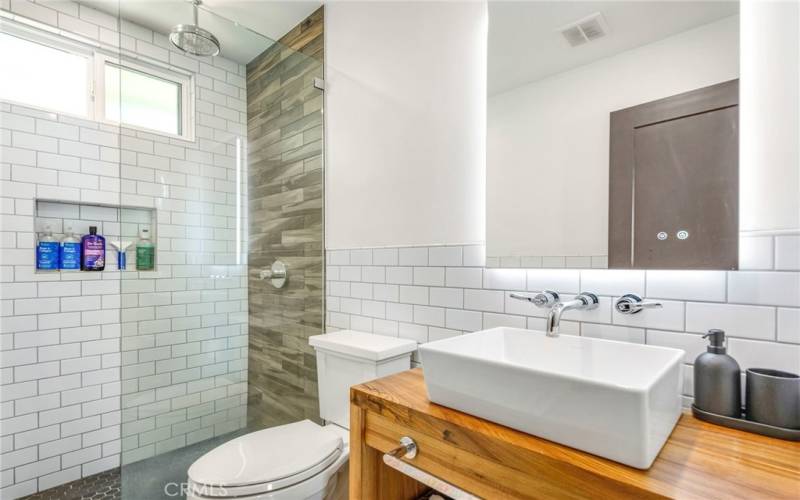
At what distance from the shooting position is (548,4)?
1314mm

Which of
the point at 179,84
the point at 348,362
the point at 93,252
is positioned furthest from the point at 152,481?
the point at 179,84

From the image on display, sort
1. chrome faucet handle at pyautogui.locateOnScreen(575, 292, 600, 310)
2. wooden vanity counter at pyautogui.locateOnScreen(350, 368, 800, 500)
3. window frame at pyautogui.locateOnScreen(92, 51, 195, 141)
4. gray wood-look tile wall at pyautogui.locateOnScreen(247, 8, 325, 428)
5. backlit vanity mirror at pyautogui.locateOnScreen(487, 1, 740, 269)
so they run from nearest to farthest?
wooden vanity counter at pyautogui.locateOnScreen(350, 368, 800, 500) < backlit vanity mirror at pyautogui.locateOnScreen(487, 1, 740, 269) < chrome faucet handle at pyautogui.locateOnScreen(575, 292, 600, 310) < window frame at pyautogui.locateOnScreen(92, 51, 195, 141) < gray wood-look tile wall at pyautogui.locateOnScreen(247, 8, 325, 428)

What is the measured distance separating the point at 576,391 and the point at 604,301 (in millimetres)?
526

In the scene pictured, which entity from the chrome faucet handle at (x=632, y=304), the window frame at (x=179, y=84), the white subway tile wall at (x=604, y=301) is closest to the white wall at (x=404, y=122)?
the white subway tile wall at (x=604, y=301)

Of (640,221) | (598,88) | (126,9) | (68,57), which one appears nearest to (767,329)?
(640,221)

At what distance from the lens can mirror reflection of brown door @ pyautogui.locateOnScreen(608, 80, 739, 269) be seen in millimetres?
989

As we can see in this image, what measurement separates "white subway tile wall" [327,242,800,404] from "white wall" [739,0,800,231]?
8 cm

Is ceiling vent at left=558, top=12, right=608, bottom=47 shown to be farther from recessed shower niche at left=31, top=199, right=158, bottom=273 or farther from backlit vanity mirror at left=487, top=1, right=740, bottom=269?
recessed shower niche at left=31, top=199, right=158, bottom=273

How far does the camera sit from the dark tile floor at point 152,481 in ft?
5.80

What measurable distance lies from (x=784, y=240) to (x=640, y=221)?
304 mm

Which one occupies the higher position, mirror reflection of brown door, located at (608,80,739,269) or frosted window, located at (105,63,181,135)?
frosted window, located at (105,63,181,135)

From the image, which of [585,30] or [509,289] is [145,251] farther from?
[585,30]

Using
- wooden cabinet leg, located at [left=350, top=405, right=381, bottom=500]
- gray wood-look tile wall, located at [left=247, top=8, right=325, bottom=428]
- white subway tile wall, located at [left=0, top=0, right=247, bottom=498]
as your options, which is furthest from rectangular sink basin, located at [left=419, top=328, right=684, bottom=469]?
gray wood-look tile wall, located at [left=247, top=8, right=325, bottom=428]

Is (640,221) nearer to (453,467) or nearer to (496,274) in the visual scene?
(496,274)
